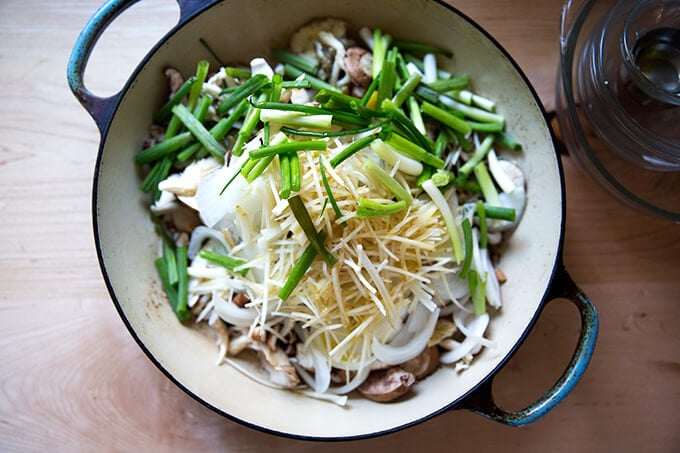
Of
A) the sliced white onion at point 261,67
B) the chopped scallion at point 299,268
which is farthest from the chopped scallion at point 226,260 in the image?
the sliced white onion at point 261,67

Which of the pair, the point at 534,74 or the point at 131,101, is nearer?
the point at 131,101

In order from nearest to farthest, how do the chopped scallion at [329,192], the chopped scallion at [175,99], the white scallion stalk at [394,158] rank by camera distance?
the chopped scallion at [329,192] → the white scallion stalk at [394,158] → the chopped scallion at [175,99]

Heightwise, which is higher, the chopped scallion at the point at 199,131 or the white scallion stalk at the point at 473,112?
the white scallion stalk at the point at 473,112

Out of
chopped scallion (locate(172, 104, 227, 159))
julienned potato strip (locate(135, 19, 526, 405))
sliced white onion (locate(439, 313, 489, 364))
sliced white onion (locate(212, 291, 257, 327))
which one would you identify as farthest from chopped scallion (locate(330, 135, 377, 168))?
sliced white onion (locate(439, 313, 489, 364))

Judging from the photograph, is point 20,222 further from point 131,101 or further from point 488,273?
point 488,273

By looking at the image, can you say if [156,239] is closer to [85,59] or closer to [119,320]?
[119,320]

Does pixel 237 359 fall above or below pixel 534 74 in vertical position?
below

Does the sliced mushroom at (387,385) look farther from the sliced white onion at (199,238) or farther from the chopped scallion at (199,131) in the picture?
the chopped scallion at (199,131)

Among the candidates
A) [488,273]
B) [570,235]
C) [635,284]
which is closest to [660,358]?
[635,284]
